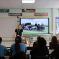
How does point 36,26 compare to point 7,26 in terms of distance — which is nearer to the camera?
point 7,26

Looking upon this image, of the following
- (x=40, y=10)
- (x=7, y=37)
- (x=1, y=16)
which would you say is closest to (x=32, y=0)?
(x=40, y=10)

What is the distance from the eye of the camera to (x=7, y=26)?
218 inches

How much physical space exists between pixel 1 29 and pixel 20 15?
151 cm

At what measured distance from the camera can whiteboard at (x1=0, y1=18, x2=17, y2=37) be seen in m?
5.54

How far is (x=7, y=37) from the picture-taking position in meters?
5.55

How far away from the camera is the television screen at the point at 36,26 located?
5629 millimetres

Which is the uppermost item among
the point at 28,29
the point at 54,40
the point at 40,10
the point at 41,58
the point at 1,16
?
the point at 40,10

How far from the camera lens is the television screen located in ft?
18.5

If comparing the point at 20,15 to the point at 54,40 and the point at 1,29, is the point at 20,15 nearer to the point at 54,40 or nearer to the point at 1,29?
the point at 1,29

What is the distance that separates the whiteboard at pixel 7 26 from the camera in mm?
5535

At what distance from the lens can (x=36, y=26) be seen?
18.6 feet

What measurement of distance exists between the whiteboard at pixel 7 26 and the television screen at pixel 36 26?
701mm

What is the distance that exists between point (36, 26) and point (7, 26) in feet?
6.13

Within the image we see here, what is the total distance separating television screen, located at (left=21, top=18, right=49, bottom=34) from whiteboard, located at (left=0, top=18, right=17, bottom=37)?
0.70 metres
